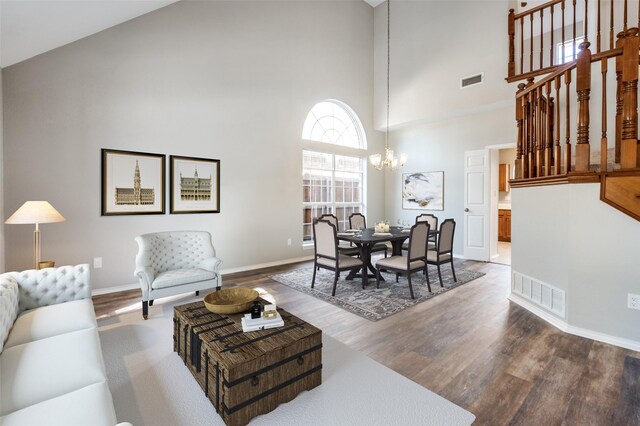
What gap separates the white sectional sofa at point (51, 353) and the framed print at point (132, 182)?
65.1 inches

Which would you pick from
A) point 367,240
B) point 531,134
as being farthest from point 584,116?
point 367,240

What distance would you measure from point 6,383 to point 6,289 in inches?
37.8

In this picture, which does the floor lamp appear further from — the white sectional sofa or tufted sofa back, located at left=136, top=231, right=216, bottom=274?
tufted sofa back, located at left=136, top=231, right=216, bottom=274

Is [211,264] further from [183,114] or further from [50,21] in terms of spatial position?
[50,21]

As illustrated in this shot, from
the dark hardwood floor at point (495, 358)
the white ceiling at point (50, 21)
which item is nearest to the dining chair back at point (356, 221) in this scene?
the dark hardwood floor at point (495, 358)

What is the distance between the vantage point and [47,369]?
1529mm

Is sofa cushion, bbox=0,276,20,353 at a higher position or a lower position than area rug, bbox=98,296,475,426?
higher

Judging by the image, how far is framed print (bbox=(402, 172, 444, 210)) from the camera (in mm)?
6633

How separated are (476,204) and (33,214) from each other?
266 inches

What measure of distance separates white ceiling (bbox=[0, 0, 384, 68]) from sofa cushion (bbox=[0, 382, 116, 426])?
8.97 feet

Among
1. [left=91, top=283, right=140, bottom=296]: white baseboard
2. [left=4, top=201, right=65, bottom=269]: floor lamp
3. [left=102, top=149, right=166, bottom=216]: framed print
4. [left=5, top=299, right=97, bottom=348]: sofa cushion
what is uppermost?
[left=102, top=149, right=166, bottom=216]: framed print

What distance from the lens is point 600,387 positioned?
6.49ft

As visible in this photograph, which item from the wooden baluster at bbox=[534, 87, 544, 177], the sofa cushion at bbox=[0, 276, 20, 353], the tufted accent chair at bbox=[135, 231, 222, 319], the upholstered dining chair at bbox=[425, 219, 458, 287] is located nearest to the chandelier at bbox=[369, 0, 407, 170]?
the upholstered dining chair at bbox=[425, 219, 458, 287]

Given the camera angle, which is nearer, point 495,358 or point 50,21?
point 495,358
